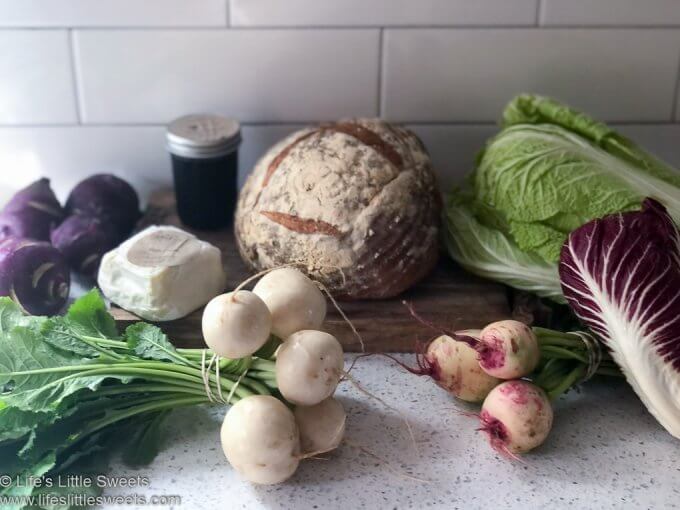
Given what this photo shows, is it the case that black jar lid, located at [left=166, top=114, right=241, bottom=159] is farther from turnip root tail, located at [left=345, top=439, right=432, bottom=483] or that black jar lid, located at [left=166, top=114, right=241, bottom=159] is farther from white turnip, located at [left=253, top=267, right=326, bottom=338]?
turnip root tail, located at [left=345, top=439, right=432, bottom=483]

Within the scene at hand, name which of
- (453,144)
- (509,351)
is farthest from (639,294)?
(453,144)

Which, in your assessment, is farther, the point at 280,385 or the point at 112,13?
the point at 112,13

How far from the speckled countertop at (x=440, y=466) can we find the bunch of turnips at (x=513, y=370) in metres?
0.03

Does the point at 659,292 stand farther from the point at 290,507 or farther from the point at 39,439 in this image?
the point at 39,439

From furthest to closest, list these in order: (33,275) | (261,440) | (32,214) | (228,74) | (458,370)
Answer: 1. (228,74)
2. (32,214)
3. (33,275)
4. (458,370)
5. (261,440)

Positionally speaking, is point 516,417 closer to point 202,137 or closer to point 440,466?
point 440,466

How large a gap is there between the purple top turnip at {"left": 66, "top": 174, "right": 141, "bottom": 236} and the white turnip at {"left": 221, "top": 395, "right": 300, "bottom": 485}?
458mm

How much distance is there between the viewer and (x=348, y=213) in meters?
0.91

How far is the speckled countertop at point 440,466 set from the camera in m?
0.73

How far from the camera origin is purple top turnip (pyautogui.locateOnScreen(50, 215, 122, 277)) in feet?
3.33

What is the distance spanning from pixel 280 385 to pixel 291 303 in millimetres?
86

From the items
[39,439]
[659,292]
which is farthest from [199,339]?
[659,292]

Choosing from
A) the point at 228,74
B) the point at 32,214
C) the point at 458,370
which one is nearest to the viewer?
the point at 458,370

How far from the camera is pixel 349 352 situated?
94 centimetres
